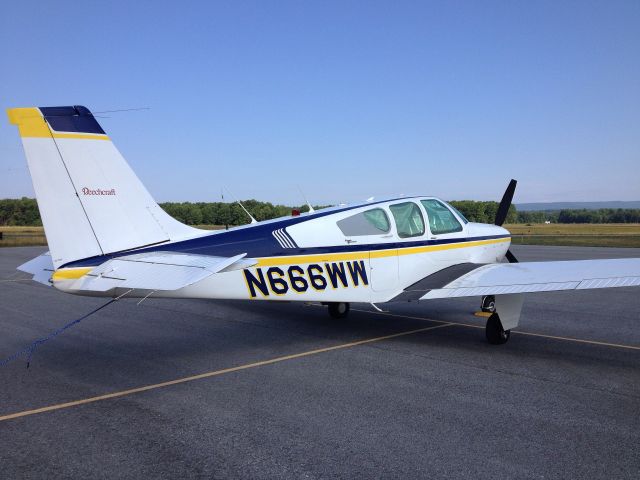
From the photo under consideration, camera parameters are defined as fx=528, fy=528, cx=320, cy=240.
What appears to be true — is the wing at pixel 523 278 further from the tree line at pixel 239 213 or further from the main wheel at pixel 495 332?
the tree line at pixel 239 213

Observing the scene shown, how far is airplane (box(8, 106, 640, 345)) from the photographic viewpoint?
6.00m

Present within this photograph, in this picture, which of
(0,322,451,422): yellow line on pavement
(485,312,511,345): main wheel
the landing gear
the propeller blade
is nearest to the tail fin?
(0,322,451,422): yellow line on pavement

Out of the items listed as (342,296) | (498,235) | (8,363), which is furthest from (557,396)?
(8,363)

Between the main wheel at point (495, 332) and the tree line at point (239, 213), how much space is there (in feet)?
77.3

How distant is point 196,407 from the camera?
5.18m

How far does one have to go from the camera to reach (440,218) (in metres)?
8.67

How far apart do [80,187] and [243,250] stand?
6.76 ft

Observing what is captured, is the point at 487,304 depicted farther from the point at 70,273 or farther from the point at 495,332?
the point at 70,273

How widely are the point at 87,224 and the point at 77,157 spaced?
805 millimetres

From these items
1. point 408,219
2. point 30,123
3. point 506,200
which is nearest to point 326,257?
point 408,219

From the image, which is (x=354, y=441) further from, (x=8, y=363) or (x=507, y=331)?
(x=8, y=363)

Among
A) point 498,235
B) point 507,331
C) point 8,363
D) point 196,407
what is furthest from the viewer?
point 498,235

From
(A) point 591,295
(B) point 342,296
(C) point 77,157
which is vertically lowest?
(A) point 591,295

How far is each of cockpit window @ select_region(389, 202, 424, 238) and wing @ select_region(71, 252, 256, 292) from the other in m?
2.80
